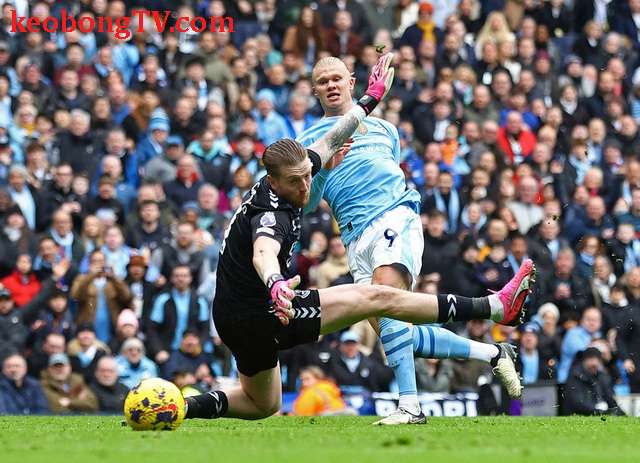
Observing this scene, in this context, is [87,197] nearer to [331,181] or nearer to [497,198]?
[497,198]

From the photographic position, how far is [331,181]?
11.4 m

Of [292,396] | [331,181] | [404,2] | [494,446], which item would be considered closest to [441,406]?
[292,396]

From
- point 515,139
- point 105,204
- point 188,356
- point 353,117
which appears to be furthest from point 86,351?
point 515,139

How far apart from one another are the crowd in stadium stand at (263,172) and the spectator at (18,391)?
24 millimetres

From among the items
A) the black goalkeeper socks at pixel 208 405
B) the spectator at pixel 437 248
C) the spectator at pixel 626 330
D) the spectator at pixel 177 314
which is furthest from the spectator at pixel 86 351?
the spectator at pixel 626 330

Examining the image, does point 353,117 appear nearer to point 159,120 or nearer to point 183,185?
point 183,185

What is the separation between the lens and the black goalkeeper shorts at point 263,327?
9.62 meters

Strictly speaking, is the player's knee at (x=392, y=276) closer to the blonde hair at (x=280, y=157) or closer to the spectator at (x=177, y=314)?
the blonde hair at (x=280, y=157)

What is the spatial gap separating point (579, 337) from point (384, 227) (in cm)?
645

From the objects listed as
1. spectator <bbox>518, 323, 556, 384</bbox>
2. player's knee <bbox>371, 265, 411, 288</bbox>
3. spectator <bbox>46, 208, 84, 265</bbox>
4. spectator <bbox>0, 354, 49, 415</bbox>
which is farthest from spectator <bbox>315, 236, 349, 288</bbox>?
player's knee <bbox>371, 265, 411, 288</bbox>

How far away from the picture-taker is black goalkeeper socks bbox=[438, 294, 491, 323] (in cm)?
980

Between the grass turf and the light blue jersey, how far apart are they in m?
1.66

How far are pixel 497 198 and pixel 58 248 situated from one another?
5849 mm

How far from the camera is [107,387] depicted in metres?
15.4
